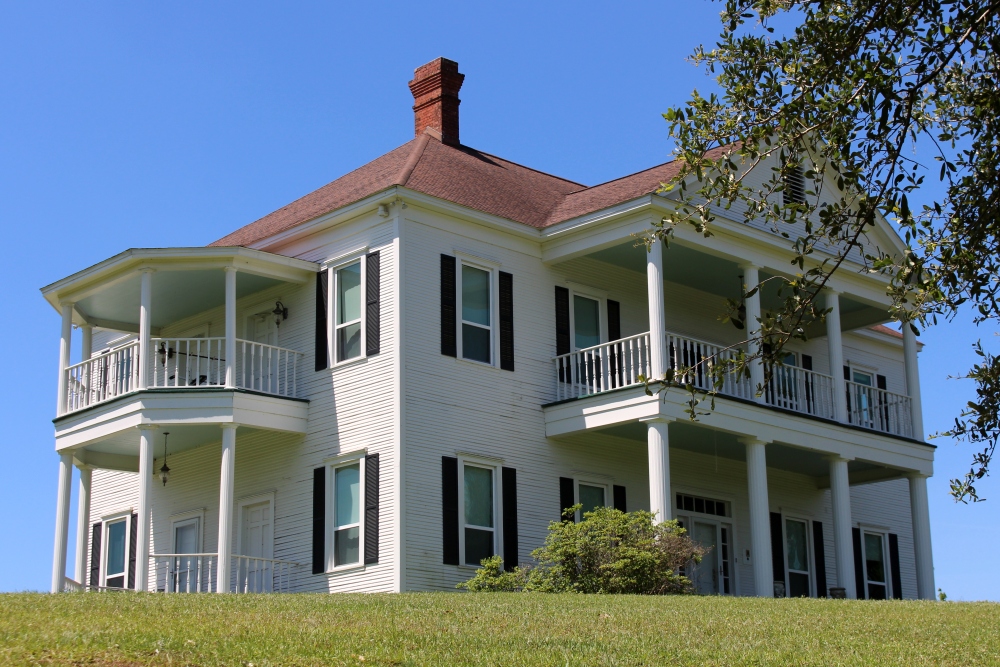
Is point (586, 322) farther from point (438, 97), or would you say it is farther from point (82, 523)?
point (82, 523)

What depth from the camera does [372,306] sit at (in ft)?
76.6

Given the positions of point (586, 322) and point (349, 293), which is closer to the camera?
point (349, 293)

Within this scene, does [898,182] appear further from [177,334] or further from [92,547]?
[92,547]

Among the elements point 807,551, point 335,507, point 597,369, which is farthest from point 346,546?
point 807,551

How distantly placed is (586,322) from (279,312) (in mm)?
5751

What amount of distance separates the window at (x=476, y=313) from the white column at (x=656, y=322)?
2815mm

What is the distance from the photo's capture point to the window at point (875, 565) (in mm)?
31109

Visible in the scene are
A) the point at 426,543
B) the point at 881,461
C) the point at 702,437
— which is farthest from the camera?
the point at 881,461

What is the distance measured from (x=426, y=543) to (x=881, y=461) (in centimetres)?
1038

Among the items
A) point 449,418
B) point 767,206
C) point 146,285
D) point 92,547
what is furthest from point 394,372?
point 767,206

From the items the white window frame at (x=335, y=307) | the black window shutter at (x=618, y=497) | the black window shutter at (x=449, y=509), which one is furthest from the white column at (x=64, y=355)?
the black window shutter at (x=618, y=497)

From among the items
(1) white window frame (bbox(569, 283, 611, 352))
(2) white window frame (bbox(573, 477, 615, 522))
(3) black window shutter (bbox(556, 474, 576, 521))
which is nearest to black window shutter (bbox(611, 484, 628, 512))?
(2) white window frame (bbox(573, 477, 615, 522))

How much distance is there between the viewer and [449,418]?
2314cm

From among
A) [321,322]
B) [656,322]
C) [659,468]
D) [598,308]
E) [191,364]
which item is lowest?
[659,468]
